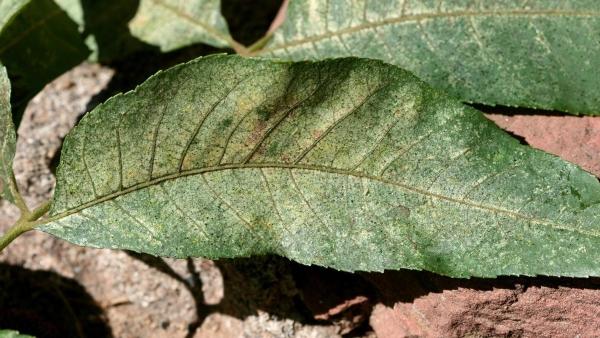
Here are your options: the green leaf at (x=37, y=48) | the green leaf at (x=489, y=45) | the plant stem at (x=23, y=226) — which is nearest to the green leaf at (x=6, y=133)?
the plant stem at (x=23, y=226)

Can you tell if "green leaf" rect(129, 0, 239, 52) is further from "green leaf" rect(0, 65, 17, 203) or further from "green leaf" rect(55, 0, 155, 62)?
"green leaf" rect(0, 65, 17, 203)

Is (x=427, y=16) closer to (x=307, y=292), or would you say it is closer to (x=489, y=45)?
(x=489, y=45)

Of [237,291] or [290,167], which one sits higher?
[290,167]

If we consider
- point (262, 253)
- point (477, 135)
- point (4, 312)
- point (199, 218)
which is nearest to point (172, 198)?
point (199, 218)

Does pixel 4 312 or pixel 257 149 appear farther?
pixel 4 312

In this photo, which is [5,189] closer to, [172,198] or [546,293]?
[172,198]

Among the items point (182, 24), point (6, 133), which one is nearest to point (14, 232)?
point (6, 133)
